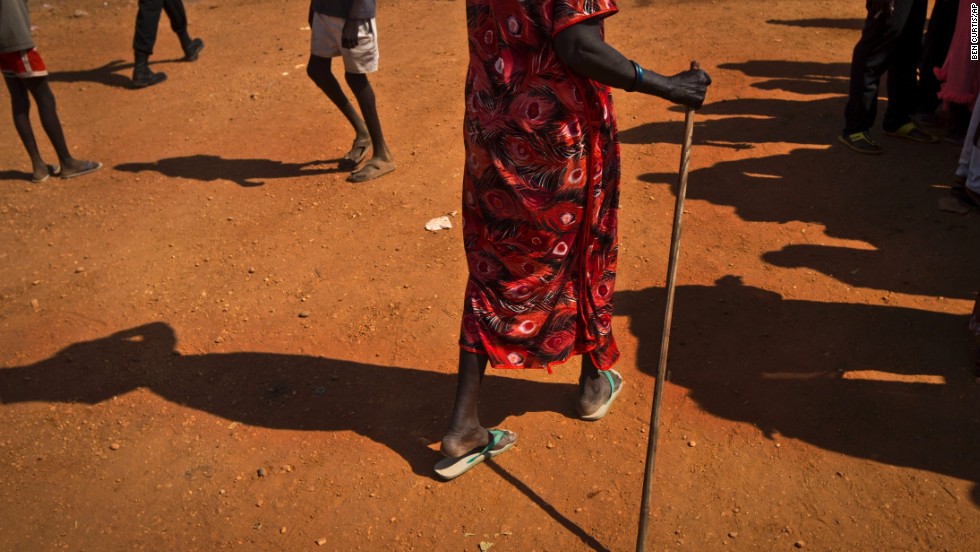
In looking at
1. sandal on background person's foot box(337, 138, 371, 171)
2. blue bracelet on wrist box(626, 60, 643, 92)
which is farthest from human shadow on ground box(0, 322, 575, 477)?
sandal on background person's foot box(337, 138, 371, 171)

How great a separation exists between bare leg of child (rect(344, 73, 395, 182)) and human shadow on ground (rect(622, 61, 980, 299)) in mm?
1717

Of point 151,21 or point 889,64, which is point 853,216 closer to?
point 889,64

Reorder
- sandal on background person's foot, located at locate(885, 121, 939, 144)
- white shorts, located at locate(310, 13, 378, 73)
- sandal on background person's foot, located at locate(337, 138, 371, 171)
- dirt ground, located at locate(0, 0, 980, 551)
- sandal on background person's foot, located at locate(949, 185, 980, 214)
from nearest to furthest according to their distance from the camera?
dirt ground, located at locate(0, 0, 980, 551), sandal on background person's foot, located at locate(949, 185, 980, 214), white shorts, located at locate(310, 13, 378, 73), sandal on background person's foot, located at locate(885, 121, 939, 144), sandal on background person's foot, located at locate(337, 138, 371, 171)

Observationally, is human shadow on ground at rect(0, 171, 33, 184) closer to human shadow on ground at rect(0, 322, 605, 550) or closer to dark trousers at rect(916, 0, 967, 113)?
human shadow on ground at rect(0, 322, 605, 550)

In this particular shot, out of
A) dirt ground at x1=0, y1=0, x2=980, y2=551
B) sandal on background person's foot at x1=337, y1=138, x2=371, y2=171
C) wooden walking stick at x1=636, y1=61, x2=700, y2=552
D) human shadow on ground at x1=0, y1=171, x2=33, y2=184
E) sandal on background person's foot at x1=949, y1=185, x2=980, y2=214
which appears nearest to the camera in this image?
wooden walking stick at x1=636, y1=61, x2=700, y2=552

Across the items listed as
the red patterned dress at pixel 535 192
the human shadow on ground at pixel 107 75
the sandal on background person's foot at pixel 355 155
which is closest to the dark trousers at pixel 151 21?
the human shadow on ground at pixel 107 75

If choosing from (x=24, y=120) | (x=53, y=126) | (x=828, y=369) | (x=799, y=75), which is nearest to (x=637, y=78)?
(x=828, y=369)

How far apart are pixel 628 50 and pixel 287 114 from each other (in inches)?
118

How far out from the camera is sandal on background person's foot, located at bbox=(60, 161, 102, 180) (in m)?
6.20

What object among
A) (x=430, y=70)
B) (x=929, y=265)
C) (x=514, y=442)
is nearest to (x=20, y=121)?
(x=430, y=70)

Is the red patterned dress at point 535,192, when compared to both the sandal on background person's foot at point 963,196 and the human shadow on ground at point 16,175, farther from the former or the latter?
the human shadow on ground at point 16,175

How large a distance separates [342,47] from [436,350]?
7.41 ft

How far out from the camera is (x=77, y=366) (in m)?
4.15

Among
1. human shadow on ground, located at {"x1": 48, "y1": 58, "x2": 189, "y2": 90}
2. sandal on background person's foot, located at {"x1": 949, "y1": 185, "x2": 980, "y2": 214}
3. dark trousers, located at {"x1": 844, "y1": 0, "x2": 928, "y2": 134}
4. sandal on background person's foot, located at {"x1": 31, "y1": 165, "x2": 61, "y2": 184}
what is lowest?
sandal on background person's foot, located at {"x1": 31, "y1": 165, "x2": 61, "y2": 184}
